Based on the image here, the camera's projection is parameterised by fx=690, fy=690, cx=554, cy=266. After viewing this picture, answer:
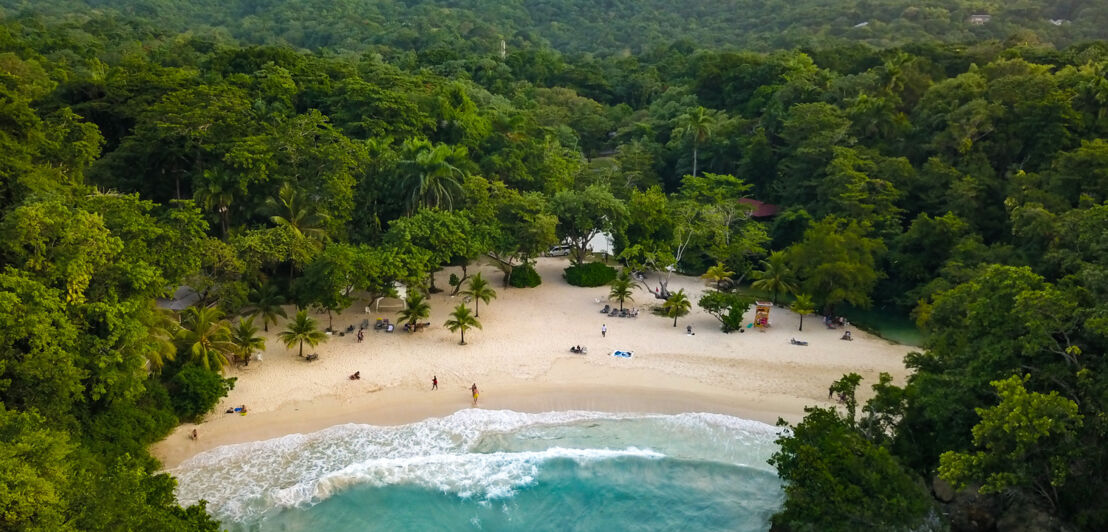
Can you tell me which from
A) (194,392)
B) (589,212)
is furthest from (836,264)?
(194,392)

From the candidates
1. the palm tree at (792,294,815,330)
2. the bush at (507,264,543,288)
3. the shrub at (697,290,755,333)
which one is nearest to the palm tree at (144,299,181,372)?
the bush at (507,264,543,288)

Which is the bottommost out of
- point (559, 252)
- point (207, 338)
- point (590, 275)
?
point (559, 252)

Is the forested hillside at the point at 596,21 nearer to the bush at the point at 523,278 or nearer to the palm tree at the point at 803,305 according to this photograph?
the bush at the point at 523,278

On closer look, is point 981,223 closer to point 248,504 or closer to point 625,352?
point 625,352

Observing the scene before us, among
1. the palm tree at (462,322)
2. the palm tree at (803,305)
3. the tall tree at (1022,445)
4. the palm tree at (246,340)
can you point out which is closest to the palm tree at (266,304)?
the palm tree at (246,340)

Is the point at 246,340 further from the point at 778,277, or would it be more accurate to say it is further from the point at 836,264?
the point at 836,264

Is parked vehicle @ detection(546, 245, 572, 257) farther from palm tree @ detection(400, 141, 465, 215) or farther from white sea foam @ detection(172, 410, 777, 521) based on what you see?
white sea foam @ detection(172, 410, 777, 521)

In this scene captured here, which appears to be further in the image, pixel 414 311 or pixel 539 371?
pixel 414 311
